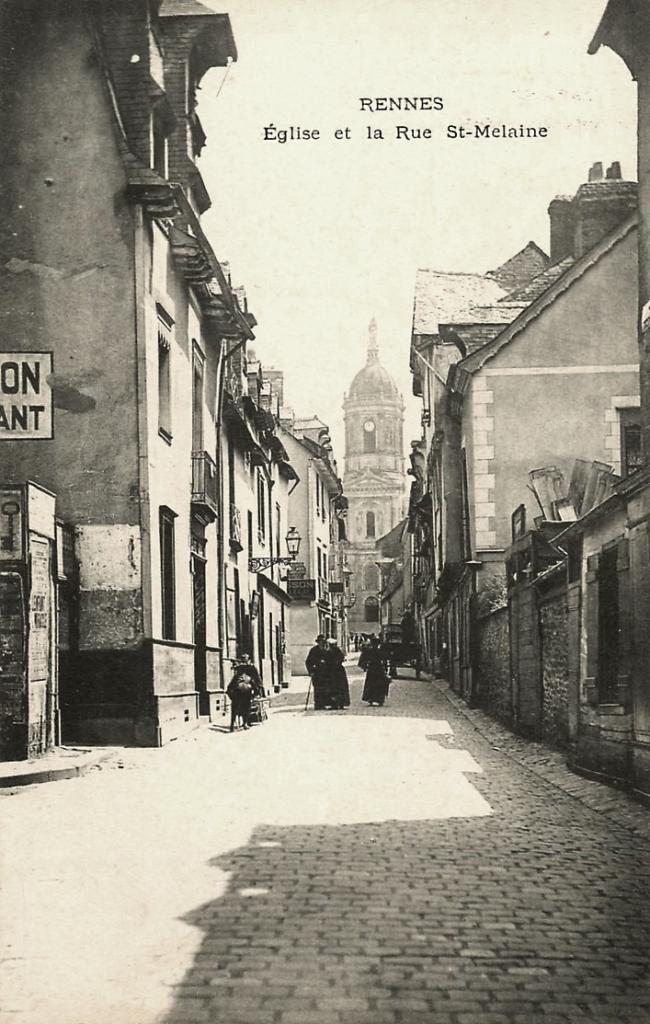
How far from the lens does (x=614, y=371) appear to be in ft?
71.6

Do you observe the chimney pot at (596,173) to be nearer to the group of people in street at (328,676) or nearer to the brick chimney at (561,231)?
the brick chimney at (561,231)

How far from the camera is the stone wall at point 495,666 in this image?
61.5ft

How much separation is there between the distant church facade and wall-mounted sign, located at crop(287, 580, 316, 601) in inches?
2284

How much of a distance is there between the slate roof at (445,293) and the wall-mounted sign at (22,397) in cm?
1743

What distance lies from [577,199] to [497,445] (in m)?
4.90

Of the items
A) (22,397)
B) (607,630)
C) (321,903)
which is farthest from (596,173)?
(321,903)

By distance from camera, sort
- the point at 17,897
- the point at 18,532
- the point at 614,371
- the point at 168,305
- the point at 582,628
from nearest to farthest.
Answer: the point at 17,897 < the point at 582,628 < the point at 18,532 < the point at 168,305 < the point at 614,371

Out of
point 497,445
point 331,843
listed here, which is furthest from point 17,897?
point 497,445

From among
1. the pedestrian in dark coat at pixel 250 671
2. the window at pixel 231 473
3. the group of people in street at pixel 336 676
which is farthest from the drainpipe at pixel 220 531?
the pedestrian in dark coat at pixel 250 671

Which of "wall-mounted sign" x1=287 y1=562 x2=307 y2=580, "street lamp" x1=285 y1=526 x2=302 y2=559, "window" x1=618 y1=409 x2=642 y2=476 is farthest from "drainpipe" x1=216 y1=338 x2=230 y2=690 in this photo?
"wall-mounted sign" x1=287 y1=562 x2=307 y2=580

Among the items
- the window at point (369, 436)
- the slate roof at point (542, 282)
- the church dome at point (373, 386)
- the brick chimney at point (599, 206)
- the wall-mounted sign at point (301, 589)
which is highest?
the church dome at point (373, 386)

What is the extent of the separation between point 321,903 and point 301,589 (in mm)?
38856

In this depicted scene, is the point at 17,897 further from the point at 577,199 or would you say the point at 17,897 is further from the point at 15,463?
the point at 577,199

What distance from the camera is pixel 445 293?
30.3m
